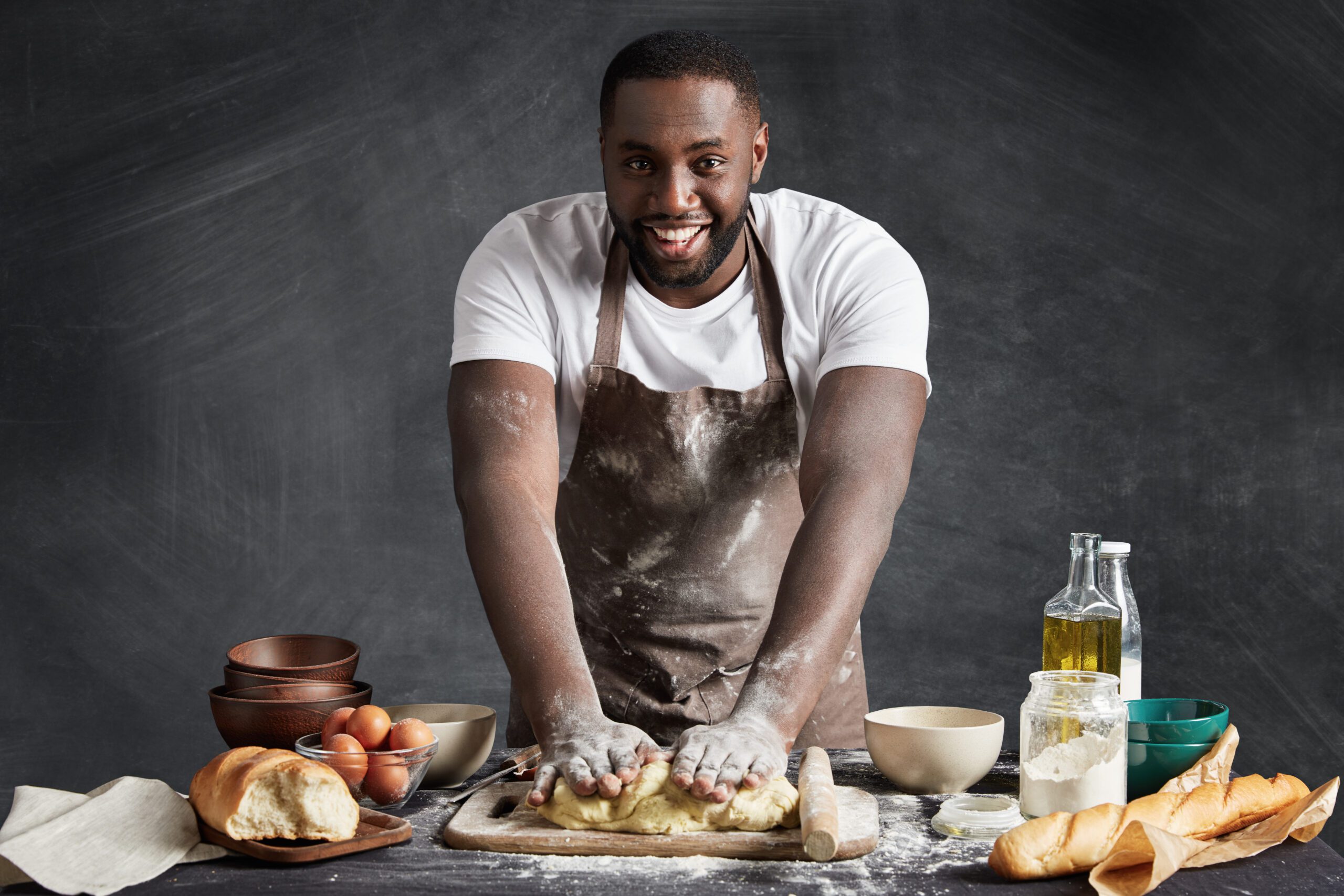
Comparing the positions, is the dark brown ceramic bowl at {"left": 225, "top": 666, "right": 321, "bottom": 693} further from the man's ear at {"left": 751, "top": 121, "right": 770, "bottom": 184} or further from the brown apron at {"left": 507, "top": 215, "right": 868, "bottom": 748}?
the man's ear at {"left": 751, "top": 121, "right": 770, "bottom": 184}

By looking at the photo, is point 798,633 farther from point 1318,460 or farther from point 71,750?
point 71,750

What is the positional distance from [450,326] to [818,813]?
2421 mm

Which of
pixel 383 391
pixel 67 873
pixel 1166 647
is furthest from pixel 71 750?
pixel 1166 647

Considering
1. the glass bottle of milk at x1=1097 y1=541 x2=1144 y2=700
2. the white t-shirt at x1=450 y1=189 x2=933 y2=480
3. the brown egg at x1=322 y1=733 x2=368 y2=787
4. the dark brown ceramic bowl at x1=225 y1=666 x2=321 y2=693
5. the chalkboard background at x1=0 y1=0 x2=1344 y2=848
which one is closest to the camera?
the brown egg at x1=322 y1=733 x2=368 y2=787

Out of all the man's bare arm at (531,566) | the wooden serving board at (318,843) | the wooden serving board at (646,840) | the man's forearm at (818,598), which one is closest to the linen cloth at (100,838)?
the wooden serving board at (318,843)

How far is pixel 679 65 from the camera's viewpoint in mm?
1729

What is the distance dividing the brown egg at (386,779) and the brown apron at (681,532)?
0.66m

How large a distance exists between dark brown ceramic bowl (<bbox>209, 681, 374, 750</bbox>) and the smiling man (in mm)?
234

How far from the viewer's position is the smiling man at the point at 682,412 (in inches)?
62.0

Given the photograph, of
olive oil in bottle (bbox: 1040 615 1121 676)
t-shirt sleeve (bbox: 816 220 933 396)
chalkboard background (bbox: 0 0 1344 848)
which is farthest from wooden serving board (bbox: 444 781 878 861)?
chalkboard background (bbox: 0 0 1344 848)

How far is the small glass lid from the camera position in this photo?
1.21m

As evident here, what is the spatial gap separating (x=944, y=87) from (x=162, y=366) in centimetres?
216

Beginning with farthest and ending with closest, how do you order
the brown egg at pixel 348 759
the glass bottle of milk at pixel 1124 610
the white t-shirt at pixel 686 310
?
the white t-shirt at pixel 686 310, the glass bottle of milk at pixel 1124 610, the brown egg at pixel 348 759

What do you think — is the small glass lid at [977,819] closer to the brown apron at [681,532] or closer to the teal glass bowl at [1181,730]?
the teal glass bowl at [1181,730]
